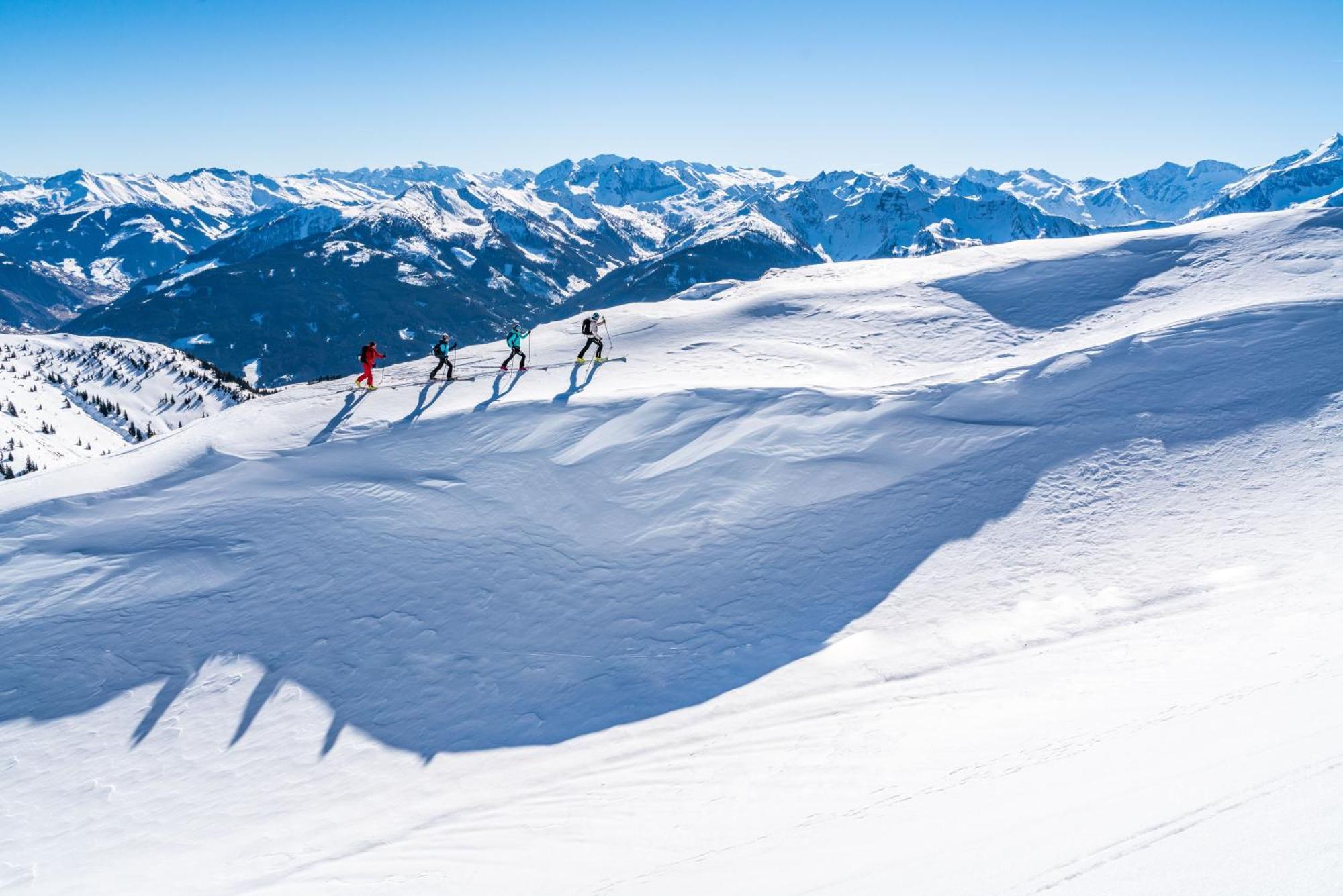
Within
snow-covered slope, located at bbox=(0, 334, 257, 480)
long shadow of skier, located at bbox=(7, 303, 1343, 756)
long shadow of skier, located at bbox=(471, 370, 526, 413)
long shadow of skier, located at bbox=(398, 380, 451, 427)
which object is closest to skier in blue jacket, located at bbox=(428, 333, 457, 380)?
long shadow of skier, located at bbox=(398, 380, 451, 427)

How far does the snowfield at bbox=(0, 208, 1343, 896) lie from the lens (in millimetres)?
8695

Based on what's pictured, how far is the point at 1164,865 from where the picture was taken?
17.4 ft

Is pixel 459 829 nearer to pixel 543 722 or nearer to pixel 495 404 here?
pixel 543 722

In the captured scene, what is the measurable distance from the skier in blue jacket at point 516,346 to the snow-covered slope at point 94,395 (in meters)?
58.3

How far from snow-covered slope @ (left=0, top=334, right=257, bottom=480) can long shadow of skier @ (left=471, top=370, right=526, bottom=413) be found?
192ft

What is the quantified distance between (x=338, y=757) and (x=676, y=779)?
604 centimetres

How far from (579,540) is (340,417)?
10701 mm

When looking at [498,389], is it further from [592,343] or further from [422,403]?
[592,343]

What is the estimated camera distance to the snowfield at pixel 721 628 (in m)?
8.70

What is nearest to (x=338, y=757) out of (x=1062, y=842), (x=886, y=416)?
(x=1062, y=842)

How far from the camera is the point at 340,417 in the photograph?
23.1 metres

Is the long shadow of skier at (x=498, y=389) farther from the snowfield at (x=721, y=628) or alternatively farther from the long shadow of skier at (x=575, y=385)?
the long shadow of skier at (x=575, y=385)

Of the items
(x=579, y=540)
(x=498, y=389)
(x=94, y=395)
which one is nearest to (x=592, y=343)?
(x=498, y=389)

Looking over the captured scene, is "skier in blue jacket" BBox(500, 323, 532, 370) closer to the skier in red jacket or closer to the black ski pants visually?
the black ski pants
